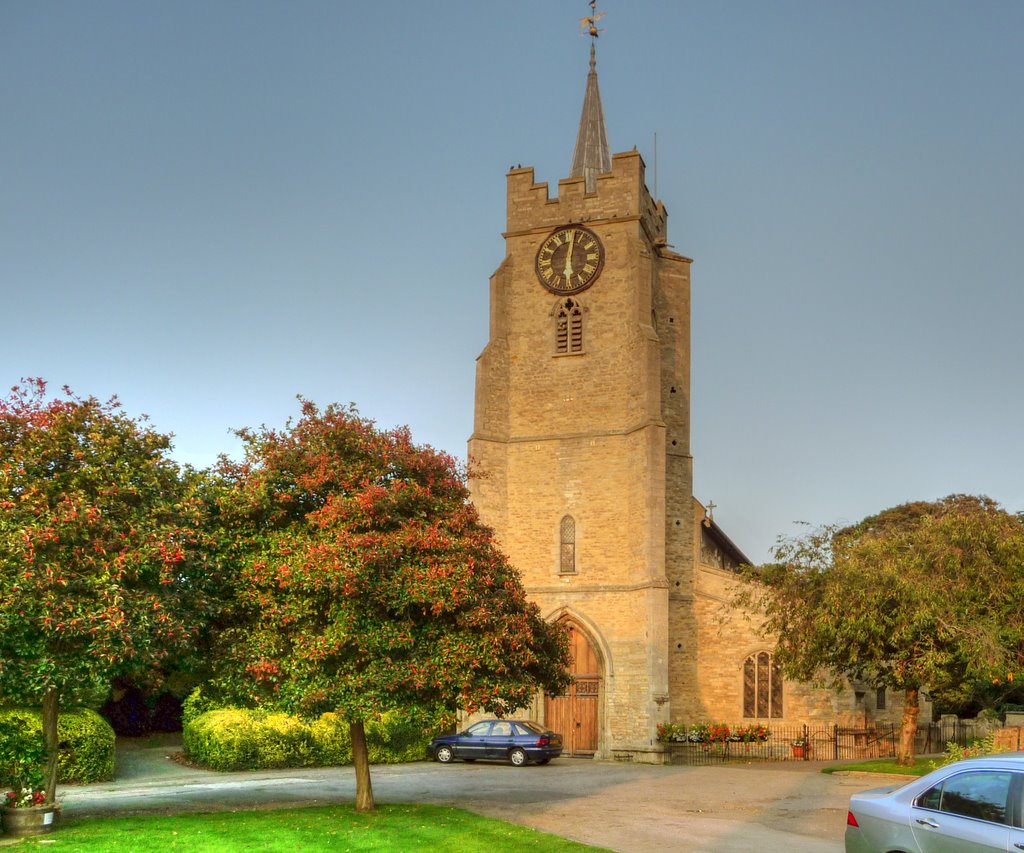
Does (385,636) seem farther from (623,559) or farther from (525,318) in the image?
(525,318)

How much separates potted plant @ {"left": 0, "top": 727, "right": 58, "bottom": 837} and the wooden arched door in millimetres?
21225

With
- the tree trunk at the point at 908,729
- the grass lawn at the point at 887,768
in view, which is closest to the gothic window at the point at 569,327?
the tree trunk at the point at 908,729

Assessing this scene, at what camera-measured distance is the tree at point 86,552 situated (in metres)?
13.0

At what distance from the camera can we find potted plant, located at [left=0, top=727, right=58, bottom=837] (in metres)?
14.1

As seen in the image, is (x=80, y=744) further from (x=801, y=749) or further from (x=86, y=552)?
(x=801, y=749)

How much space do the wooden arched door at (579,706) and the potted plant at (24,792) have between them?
21.2 m

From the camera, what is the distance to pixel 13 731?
15.1m

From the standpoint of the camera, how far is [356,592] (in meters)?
15.1

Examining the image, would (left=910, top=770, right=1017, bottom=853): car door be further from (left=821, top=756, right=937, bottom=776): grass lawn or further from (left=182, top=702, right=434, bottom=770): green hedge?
(left=182, top=702, right=434, bottom=770): green hedge

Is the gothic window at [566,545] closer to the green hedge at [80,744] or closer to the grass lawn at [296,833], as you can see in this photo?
the green hedge at [80,744]

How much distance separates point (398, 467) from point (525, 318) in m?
21.4

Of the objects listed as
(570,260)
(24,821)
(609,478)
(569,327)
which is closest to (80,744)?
(24,821)

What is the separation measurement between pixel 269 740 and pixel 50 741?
42.0ft

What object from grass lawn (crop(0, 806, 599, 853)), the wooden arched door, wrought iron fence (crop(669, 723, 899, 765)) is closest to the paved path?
grass lawn (crop(0, 806, 599, 853))
